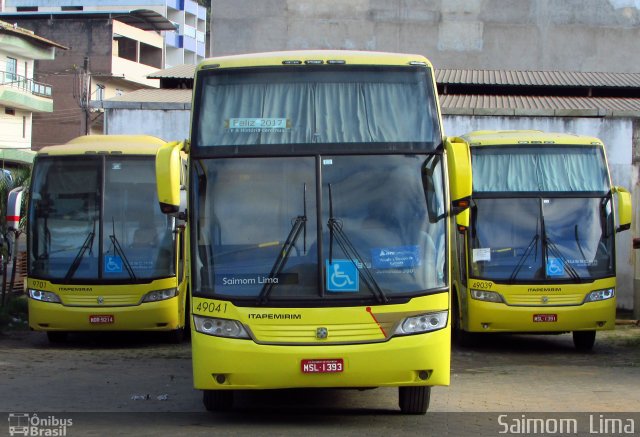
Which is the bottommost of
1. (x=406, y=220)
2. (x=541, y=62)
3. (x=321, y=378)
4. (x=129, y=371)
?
(x=129, y=371)

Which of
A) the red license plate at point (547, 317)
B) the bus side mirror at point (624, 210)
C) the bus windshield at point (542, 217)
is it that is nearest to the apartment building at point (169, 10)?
the bus windshield at point (542, 217)

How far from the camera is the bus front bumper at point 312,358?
9.07m

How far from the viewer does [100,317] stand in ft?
53.1

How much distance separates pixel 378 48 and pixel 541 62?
5.33 m

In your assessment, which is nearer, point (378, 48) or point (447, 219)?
point (447, 219)

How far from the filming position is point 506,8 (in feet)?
108

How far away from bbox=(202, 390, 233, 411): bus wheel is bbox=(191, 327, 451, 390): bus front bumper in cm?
75

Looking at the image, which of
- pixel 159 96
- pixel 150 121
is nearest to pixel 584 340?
pixel 150 121

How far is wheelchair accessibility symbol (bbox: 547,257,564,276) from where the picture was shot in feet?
51.6

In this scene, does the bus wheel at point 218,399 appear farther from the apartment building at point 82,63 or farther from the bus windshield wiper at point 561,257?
the apartment building at point 82,63

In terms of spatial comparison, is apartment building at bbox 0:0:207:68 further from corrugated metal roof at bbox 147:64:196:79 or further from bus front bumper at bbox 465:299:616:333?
bus front bumper at bbox 465:299:616:333

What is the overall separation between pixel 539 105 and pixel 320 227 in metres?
17.3


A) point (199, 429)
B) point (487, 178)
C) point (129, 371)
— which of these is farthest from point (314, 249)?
point (487, 178)

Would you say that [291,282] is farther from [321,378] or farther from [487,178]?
[487,178]
